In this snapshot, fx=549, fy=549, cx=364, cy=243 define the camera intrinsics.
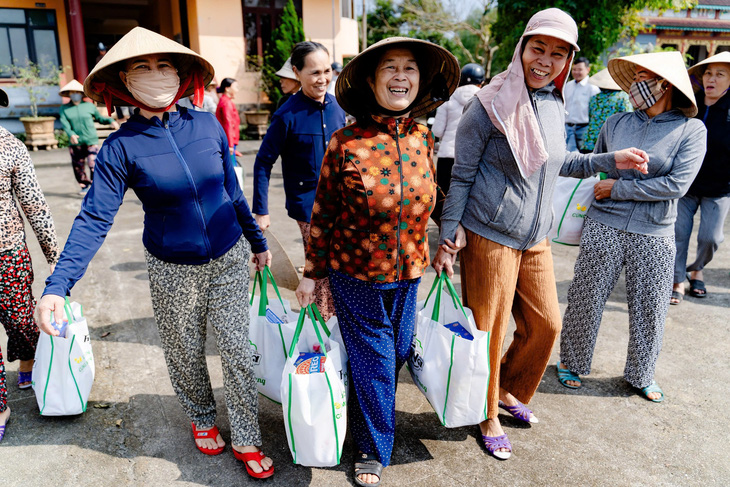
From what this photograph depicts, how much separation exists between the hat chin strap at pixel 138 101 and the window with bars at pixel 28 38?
16.7 m

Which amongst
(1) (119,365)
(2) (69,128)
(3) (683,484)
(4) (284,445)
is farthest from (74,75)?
(3) (683,484)

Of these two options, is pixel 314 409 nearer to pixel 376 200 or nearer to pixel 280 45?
pixel 376 200

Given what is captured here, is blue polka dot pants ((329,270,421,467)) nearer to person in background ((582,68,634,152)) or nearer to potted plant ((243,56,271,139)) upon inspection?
person in background ((582,68,634,152))

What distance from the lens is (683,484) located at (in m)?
2.54

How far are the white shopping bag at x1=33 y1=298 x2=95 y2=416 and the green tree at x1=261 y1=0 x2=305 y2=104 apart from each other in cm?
1397

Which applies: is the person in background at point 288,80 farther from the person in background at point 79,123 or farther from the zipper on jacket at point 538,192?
the person in background at point 79,123

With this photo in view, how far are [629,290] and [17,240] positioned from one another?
3.43m

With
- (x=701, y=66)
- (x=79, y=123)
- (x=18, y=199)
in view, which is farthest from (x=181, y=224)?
(x=79, y=123)

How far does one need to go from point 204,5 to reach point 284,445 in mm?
16311

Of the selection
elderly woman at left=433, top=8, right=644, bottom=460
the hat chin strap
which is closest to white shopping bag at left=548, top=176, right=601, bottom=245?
elderly woman at left=433, top=8, right=644, bottom=460

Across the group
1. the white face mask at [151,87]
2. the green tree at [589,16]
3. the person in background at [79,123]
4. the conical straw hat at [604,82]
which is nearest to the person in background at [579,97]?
the conical straw hat at [604,82]

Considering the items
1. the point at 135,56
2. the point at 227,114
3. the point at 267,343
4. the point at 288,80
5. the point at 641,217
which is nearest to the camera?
the point at 135,56

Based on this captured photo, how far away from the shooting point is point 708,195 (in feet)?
14.8

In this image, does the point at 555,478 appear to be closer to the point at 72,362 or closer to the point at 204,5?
the point at 72,362
